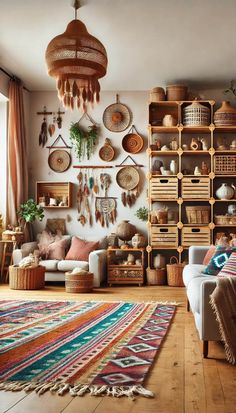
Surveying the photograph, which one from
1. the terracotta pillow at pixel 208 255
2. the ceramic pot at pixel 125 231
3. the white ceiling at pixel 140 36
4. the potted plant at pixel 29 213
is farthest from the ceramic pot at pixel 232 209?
the potted plant at pixel 29 213

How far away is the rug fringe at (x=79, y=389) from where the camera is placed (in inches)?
110

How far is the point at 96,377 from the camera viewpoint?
3064 millimetres

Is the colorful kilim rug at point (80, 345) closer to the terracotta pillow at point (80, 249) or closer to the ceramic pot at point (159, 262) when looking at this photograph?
the terracotta pillow at point (80, 249)

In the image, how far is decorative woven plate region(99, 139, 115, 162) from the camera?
8.57 m

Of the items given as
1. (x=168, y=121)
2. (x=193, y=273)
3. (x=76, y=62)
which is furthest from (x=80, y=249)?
(x=76, y=62)

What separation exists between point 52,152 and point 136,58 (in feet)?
7.91

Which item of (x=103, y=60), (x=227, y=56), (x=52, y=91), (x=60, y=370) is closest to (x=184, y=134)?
(x=227, y=56)

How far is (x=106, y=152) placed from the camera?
338 inches

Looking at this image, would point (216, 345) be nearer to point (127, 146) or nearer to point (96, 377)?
point (96, 377)

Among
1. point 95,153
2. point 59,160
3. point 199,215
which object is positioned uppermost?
point 95,153

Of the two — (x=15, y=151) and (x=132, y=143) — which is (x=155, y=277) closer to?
(x=132, y=143)

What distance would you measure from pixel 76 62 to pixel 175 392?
312cm

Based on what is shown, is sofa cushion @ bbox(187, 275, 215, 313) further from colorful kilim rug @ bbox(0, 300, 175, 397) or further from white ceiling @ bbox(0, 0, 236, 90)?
white ceiling @ bbox(0, 0, 236, 90)

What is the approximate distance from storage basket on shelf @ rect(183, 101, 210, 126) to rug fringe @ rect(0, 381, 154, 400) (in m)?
5.66
